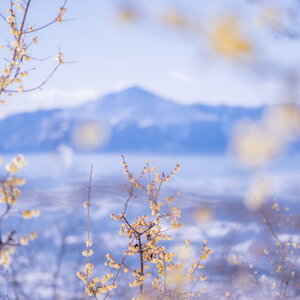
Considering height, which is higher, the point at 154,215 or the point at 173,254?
the point at 154,215

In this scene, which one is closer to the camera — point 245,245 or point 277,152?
point 277,152

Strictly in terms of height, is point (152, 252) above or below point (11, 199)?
below

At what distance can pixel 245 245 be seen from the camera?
56.8 meters

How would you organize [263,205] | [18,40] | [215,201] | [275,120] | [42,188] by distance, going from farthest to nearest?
[42,188] < [215,201] < [263,205] < [18,40] < [275,120]

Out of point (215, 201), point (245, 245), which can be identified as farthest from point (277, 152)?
point (215, 201)

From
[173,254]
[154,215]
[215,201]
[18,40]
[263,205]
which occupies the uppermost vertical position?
[215,201]

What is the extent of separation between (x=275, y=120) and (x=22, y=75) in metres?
2.08

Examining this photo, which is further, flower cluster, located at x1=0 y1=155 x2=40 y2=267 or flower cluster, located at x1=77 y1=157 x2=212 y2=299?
flower cluster, located at x1=77 y1=157 x2=212 y2=299

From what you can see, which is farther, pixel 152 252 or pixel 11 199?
pixel 152 252

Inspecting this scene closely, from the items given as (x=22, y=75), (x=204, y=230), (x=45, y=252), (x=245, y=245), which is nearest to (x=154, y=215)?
(x=22, y=75)

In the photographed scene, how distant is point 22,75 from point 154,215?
5.91 feet

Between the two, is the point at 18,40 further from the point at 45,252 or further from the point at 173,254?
the point at 45,252

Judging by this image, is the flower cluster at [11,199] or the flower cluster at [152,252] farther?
the flower cluster at [152,252]

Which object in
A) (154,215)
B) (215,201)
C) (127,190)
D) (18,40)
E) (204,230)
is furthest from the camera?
(215,201)
